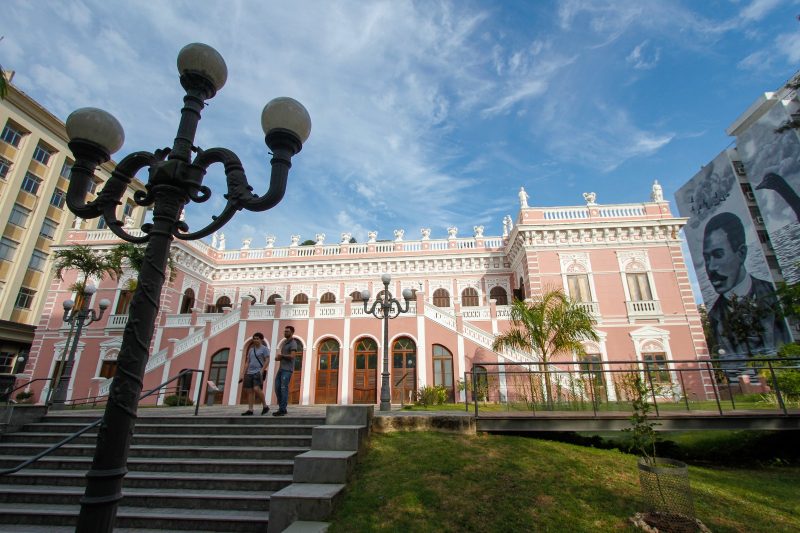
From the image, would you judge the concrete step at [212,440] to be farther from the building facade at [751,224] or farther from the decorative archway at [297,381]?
the building facade at [751,224]

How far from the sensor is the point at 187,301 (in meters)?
25.0

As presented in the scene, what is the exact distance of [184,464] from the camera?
5.73 m

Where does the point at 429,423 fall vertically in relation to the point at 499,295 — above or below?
below

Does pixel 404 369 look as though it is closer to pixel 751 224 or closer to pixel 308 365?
pixel 308 365

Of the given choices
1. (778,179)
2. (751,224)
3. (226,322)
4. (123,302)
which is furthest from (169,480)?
(751,224)

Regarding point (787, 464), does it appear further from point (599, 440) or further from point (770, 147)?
point (770, 147)

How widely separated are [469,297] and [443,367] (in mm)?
7781

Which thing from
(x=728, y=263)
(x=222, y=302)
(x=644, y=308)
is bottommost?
(x=644, y=308)

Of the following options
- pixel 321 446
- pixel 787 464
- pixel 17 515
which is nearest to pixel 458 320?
→ pixel 787 464

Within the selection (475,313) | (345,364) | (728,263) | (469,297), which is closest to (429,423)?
(345,364)

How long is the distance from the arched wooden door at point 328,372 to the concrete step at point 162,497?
1343cm

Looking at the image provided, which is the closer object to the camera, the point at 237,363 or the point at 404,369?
the point at 404,369

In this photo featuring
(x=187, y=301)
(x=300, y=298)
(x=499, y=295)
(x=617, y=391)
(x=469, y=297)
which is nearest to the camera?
(x=617, y=391)

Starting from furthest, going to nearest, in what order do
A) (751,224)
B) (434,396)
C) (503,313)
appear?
(751,224) → (503,313) → (434,396)
